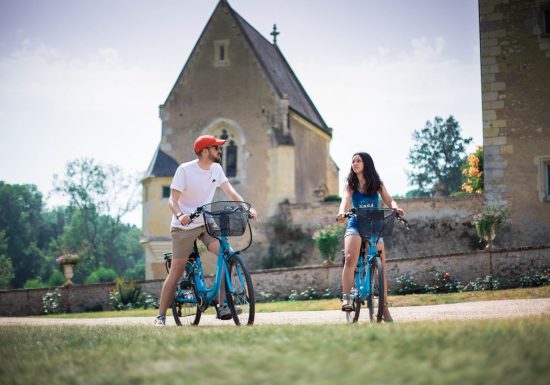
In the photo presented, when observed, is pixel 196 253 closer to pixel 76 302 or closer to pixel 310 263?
pixel 76 302

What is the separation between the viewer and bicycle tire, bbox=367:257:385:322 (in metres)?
7.84

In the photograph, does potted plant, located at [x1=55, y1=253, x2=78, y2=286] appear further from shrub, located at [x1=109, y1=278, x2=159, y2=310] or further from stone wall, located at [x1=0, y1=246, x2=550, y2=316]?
shrub, located at [x1=109, y1=278, x2=159, y2=310]

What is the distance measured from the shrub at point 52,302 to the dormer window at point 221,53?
40.7 ft

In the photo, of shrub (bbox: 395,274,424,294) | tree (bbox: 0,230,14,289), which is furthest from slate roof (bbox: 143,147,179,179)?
tree (bbox: 0,230,14,289)

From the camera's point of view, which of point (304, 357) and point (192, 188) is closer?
Result: point (304, 357)

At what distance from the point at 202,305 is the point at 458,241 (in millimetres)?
16795

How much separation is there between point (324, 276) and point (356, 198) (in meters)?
9.87

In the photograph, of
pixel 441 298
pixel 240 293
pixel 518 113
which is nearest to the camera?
pixel 240 293

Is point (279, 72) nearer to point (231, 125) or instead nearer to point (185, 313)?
point (231, 125)

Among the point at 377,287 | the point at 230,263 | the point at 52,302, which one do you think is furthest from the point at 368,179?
the point at 52,302

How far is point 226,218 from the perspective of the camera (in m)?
7.91

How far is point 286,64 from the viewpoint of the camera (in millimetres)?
37438

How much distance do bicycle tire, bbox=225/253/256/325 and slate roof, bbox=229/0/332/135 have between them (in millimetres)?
21489

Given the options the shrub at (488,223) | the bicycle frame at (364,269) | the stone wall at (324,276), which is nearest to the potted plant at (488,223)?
the shrub at (488,223)
